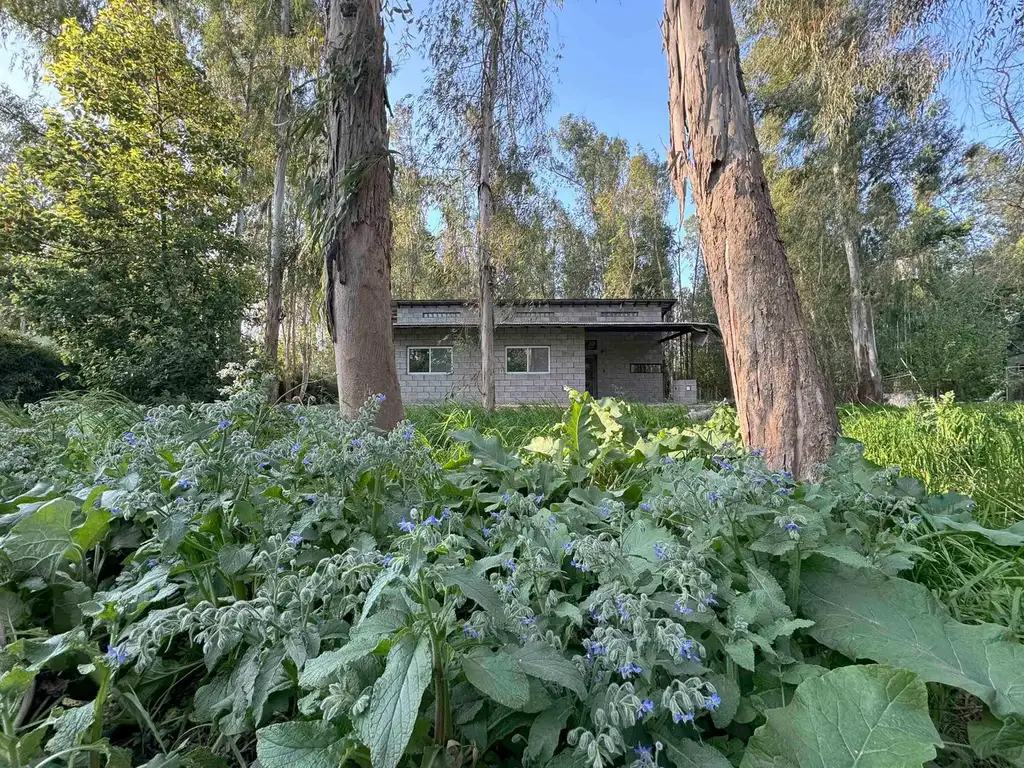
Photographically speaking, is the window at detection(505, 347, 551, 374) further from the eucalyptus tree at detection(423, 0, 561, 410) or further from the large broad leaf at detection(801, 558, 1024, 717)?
the large broad leaf at detection(801, 558, 1024, 717)

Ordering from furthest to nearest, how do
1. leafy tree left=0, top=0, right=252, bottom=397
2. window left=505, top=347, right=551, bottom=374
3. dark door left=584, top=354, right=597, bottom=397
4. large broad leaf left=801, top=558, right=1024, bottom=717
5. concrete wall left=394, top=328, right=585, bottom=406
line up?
dark door left=584, top=354, right=597, bottom=397 < window left=505, top=347, right=551, bottom=374 < concrete wall left=394, top=328, right=585, bottom=406 < leafy tree left=0, top=0, right=252, bottom=397 < large broad leaf left=801, top=558, right=1024, bottom=717

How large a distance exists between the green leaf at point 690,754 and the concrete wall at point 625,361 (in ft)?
55.9

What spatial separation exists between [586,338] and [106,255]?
13302 mm

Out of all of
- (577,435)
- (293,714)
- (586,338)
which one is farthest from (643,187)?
(293,714)

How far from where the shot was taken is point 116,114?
718 centimetres

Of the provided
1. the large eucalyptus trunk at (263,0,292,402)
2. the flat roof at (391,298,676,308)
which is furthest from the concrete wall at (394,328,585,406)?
the large eucalyptus trunk at (263,0,292,402)

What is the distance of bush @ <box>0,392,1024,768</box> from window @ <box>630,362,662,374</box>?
16.5 m

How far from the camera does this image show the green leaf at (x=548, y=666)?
0.63 m

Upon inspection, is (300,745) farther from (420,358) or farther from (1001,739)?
(420,358)

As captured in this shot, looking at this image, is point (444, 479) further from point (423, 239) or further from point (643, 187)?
point (643, 187)

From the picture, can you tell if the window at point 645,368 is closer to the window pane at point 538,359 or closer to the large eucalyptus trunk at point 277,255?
the window pane at point 538,359

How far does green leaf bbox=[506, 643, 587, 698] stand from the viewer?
630 mm

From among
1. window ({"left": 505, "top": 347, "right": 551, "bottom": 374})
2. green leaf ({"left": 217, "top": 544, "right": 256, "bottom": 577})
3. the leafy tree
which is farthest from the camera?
window ({"left": 505, "top": 347, "right": 551, "bottom": 374})

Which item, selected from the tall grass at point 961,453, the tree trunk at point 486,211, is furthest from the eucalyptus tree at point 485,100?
the tall grass at point 961,453
